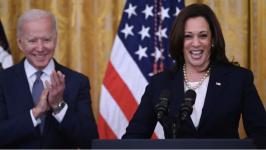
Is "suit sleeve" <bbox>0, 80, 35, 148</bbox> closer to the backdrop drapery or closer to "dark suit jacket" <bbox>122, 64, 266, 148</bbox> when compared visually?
"dark suit jacket" <bbox>122, 64, 266, 148</bbox>

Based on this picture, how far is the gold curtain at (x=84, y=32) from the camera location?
12.4 ft

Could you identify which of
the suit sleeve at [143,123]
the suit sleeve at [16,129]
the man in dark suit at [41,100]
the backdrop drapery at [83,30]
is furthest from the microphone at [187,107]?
the backdrop drapery at [83,30]

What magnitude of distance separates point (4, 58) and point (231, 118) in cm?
230

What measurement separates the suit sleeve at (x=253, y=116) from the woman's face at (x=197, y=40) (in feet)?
1.06

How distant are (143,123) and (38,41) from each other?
0.96 m

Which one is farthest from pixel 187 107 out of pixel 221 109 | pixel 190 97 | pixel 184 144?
pixel 221 109

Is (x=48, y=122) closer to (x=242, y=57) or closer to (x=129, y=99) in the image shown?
(x=129, y=99)

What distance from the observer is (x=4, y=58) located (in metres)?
3.56

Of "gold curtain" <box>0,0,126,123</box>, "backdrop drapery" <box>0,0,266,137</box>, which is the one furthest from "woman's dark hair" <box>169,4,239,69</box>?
"gold curtain" <box>0,0,126,123</box>

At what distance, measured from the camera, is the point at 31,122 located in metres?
2.37

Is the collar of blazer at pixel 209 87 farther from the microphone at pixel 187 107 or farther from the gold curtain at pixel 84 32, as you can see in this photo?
the gold curtain at pixel 84 32

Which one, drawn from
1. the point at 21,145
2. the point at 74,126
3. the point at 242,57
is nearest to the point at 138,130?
the point at 74,126

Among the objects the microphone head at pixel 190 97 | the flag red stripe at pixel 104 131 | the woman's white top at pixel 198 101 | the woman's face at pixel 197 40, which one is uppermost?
the woman's face at pixel 197 40

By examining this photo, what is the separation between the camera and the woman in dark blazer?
2174mm
